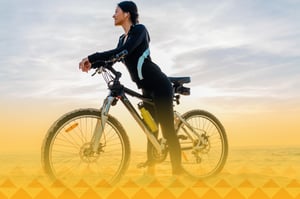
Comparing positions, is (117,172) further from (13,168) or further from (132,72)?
(13,168)

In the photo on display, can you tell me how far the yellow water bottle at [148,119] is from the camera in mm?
6938

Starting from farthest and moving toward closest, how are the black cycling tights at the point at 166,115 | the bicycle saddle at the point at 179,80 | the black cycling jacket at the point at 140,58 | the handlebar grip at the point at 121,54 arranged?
the bicycle saddle at the point at 179,80 < the black cycling tights at the point at 166,115 < the black cycling jacket at the point at 140,58 < the handlebar grip at the point at 121,54

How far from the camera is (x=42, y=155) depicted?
5848 millimetres

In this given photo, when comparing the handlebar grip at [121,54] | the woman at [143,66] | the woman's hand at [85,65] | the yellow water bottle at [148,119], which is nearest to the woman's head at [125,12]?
the woman at [143,66]

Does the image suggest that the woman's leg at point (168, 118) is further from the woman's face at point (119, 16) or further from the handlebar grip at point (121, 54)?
the woman's face at point (119, 16)

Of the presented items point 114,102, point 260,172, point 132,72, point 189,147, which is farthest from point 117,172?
point 260,172

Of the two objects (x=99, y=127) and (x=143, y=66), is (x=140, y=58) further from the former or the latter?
(x=99, y=127)

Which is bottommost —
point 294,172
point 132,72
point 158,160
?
point 294,172

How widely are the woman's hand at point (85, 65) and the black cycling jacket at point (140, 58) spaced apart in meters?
0.56

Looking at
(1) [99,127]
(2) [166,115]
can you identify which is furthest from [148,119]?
(1) [99,127]

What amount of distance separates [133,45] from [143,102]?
1.02 metres

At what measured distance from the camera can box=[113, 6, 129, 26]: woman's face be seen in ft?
21.9

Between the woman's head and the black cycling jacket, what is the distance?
0.59ft

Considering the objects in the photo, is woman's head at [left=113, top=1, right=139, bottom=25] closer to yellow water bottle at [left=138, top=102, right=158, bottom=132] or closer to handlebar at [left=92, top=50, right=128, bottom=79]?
handlebar at [left=92, top=50, right=128, bottom=79]
